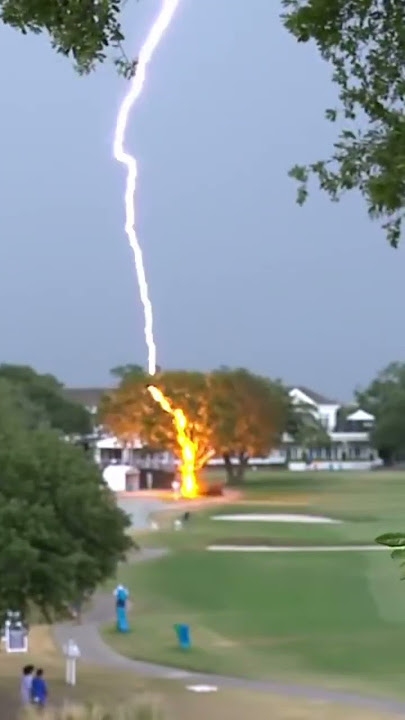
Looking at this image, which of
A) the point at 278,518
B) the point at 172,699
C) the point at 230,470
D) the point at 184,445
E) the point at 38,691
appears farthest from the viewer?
the point at 230,470

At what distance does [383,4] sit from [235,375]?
92480 millimetres

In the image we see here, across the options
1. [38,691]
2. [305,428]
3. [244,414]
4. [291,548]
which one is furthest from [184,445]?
[38,691]

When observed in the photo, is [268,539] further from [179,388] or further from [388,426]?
[388,426]

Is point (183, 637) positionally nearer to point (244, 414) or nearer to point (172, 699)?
point (172, 699)

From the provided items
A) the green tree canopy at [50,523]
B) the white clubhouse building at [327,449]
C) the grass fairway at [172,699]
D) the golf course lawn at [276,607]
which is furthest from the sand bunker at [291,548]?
the white clubhouse building at [327,449]

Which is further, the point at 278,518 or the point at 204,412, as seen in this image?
the point at 204,412

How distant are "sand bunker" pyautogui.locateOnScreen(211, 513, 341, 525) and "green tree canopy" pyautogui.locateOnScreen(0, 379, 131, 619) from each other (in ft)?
137

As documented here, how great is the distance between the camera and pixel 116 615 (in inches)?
1398

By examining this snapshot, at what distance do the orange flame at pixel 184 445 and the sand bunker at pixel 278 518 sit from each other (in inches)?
781

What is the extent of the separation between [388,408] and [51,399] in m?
38.3

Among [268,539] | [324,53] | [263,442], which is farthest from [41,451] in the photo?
[263,442]

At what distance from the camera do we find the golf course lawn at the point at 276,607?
27.7 m

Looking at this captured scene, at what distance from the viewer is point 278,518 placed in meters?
70.0

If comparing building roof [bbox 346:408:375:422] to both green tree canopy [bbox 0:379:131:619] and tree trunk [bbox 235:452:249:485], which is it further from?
green tree canopy [bbox 0:379:131:619]
